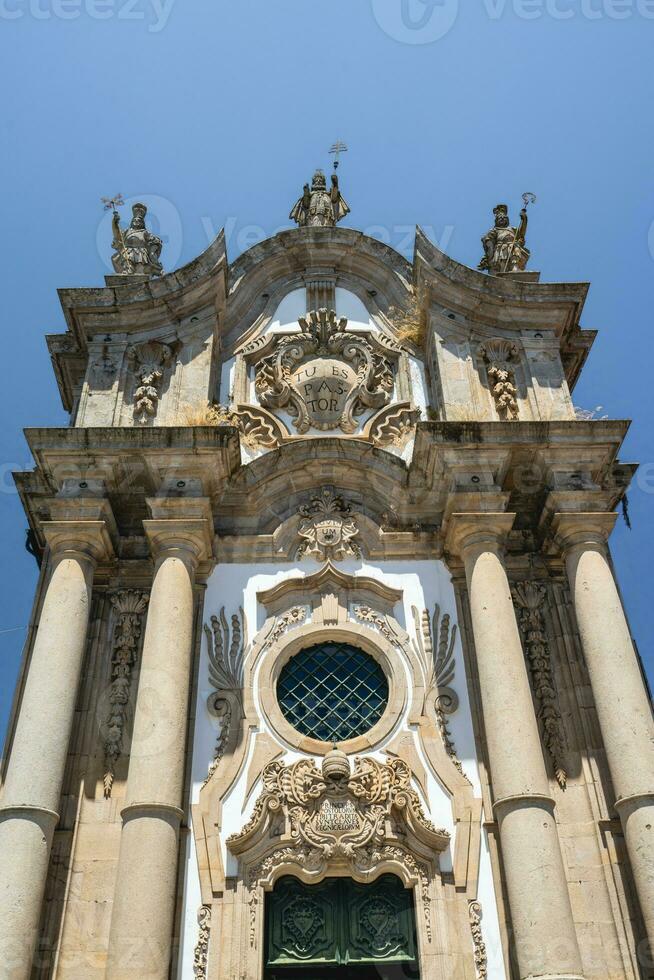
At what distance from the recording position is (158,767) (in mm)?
10133

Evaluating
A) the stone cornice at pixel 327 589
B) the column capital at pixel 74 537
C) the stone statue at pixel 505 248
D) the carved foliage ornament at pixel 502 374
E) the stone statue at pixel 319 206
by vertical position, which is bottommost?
the stone cornice at pixel 327 589

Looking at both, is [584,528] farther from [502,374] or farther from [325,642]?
[325,642]

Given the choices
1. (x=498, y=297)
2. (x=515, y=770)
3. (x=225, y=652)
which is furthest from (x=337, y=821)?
(x=498, y=297)

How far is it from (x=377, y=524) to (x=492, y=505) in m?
1.77

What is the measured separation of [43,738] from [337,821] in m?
3.41

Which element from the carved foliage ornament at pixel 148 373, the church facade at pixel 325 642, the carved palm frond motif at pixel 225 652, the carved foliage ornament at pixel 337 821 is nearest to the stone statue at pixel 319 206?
the church facade at pixel 325 642

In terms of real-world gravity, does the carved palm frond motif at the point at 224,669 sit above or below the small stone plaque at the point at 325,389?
below

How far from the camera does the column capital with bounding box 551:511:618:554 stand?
12000 millimetres

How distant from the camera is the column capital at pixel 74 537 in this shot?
1183 cm

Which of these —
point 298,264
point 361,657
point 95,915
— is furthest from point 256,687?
point 298,264

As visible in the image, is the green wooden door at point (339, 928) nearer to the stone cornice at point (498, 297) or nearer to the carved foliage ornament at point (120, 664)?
the carved foliage ornament at point (120, 664)

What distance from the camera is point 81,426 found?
12914mm

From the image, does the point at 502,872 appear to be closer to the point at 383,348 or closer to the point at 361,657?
the point at 361,657

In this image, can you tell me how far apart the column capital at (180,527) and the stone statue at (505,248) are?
6.60 m
